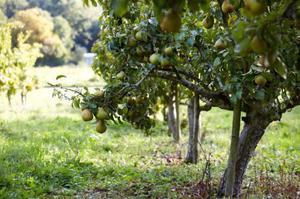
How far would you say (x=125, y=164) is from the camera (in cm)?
594

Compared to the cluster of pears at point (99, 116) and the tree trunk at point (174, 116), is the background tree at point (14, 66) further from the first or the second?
the cluster of pears at point (99, 116)

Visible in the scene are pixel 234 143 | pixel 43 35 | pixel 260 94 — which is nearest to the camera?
pixel 260 94

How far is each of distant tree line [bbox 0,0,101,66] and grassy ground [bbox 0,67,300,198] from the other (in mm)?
22843

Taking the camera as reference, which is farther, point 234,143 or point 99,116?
point 234,143

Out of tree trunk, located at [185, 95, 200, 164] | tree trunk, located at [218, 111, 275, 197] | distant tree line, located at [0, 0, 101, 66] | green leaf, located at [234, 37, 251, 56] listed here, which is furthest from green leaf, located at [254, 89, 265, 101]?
distant tree line, located at [0, 0, 101, 66]

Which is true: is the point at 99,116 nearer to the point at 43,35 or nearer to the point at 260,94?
the point at 260,94

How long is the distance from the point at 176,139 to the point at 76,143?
1.64m

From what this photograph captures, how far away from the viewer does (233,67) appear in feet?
9.11

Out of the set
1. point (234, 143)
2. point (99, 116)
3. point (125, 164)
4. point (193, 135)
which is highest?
point (99, 116)

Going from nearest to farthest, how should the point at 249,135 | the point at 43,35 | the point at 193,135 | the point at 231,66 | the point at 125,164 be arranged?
the point at 231,66, the point at 249,135, the point at 193,135, the point at 125,164, the point at 43,35

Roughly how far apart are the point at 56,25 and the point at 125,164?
33951 millimetres

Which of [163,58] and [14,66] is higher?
[14,66]

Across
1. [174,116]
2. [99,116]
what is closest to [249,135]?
[99,116]

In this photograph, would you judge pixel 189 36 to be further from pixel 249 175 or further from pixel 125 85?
pixel 249 175
